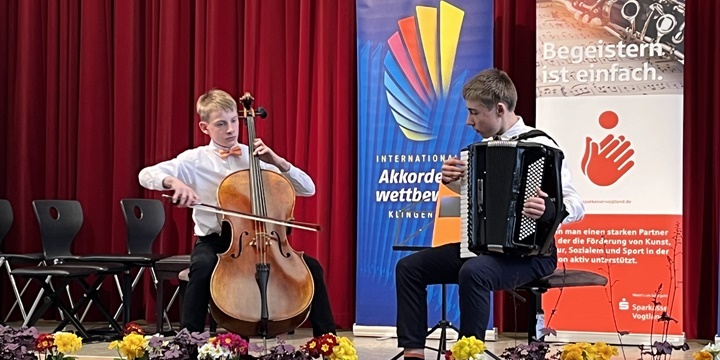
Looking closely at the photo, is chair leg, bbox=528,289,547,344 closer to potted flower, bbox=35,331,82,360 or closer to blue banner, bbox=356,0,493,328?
blue banner, bbox=356,0,493,328

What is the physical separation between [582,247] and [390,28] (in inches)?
66.9

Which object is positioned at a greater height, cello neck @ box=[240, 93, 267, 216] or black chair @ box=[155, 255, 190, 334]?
cello neck @ box=[240, 93, 267, 216]

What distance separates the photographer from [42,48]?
635cm

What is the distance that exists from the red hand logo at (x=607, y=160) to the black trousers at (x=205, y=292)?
73.8 inches

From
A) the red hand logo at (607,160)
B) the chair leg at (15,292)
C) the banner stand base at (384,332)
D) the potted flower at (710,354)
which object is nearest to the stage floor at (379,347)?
the banner stand base at (384,332)

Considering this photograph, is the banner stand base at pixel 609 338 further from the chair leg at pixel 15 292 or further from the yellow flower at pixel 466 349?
the chair leg at pixel 15 292

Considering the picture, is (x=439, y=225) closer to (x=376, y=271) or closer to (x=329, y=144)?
(x=376, y=271)

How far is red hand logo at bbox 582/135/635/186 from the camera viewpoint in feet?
16.1

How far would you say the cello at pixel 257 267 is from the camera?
3568 mm

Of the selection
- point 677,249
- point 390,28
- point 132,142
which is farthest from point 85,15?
point 677,249

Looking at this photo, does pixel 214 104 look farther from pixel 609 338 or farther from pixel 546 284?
pixel 609 338

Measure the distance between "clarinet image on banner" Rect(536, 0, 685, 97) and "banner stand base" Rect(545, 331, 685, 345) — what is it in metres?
1.32

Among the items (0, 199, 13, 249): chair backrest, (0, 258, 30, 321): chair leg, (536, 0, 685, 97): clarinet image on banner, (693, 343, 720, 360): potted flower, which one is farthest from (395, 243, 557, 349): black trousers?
(0, 199, 13, 249): chair backrest

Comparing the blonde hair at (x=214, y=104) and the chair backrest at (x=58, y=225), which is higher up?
the blonde hair at (x=214, y=104)
